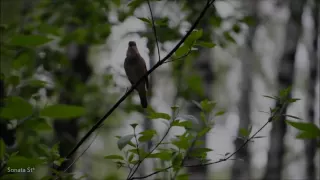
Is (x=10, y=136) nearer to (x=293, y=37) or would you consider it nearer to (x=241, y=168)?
(x=293, y=37)

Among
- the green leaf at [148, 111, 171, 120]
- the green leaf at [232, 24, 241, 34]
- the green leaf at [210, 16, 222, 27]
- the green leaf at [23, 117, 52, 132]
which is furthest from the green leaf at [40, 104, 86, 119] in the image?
the green leaf at [232, 24, 241, 34]

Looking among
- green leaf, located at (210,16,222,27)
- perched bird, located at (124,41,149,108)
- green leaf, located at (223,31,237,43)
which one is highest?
green leaf, located at (210,16,222,27)

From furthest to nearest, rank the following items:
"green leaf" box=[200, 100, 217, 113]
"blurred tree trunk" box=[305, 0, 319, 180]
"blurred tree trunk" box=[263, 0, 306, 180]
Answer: "blurred tree trunk" box=[305, 0, 319, 180] → "blurred tree trunk" box=[263, 0, 306, 180] → "green leaf" box=[200, 100, 217, 113]

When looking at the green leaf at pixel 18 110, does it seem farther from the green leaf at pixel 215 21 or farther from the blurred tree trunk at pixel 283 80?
the blurred tree trunk at pixel 283 80

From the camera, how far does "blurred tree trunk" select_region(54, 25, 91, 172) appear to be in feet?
13.2

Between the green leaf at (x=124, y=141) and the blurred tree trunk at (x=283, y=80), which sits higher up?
the blurred tree trunk at (x=283, y=80)

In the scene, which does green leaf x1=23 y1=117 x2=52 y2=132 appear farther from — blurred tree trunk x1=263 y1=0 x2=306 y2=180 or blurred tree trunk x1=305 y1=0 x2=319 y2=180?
blurred tree trunk x1=305 y1=0 x2=319 y2=180

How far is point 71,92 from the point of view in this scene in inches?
171

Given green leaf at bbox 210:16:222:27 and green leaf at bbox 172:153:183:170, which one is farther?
green leaf at bbox 210:16:222:27

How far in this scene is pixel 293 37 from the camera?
5.43m

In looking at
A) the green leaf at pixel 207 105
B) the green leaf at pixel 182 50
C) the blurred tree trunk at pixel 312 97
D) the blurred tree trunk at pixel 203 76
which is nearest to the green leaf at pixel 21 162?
the green leaf at pixel 182 50


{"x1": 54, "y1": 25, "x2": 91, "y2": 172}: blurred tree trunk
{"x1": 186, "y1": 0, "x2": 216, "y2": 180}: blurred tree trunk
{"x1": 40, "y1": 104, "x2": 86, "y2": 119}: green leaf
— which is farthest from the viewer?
{"x1": 54, "y1": 25, "x2": 91, "y2": 172}: blurred tree trunk

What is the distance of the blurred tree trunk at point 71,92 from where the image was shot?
403cm

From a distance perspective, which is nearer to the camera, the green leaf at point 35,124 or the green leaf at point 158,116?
the green leaf at point 35,124
